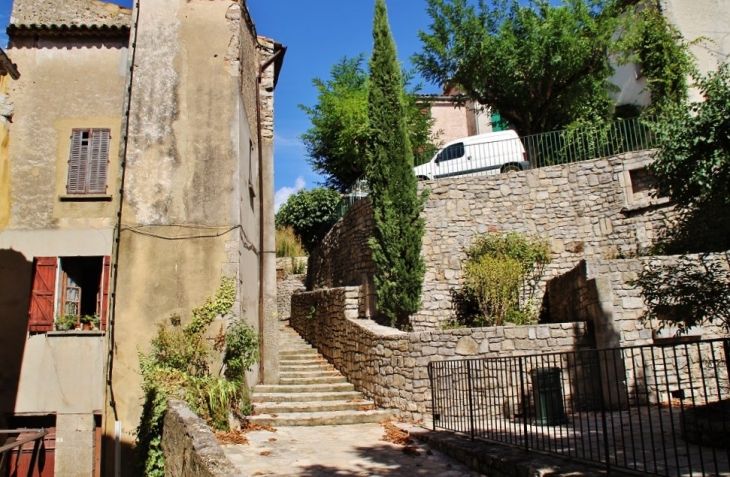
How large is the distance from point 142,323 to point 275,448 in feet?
11.1

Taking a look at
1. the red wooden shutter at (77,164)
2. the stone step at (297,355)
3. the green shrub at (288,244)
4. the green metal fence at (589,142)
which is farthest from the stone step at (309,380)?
the green shrub at (288,244)

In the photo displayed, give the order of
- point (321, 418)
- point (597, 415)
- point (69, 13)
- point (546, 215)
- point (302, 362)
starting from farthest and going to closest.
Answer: point (546, 215), point (302, 362), point (69, 13), point (321, 418), point (597, 415)

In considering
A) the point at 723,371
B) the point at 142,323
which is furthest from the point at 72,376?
the point at 723,371

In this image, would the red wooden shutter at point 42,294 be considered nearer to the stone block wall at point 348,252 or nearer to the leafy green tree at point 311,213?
the stone block wall at point 348,252

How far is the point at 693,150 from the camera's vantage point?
7945 millimetres

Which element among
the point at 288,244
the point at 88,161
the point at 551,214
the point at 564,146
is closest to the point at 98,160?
the point at 88,161

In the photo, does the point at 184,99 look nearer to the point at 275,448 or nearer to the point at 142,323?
the point at 142,323

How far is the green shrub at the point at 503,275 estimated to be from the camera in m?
13.2

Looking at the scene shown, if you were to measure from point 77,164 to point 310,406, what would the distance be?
Result: 6.19 metres

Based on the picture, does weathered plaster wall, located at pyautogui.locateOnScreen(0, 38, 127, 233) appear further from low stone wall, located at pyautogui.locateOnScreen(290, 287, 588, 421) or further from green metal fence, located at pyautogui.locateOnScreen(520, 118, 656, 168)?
green metal fence, located at pyautogui.locateOnScreen(520, 118, 656, 168)

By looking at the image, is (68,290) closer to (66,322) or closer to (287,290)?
(66,322)

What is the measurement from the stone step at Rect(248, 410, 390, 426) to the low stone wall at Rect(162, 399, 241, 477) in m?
2.22

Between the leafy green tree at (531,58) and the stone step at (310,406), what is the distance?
12615 millimetres

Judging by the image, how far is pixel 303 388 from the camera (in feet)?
37.7
